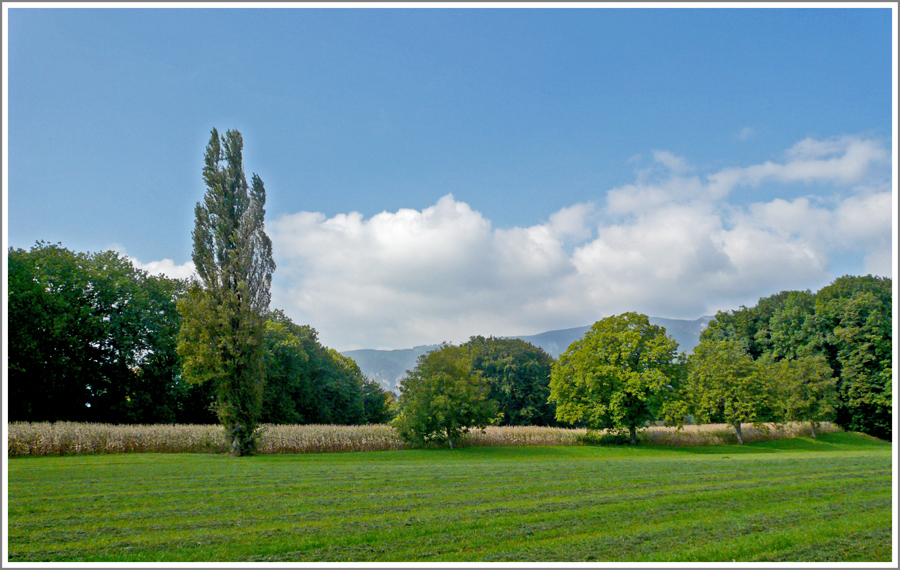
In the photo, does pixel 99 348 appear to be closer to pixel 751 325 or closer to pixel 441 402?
pixel 441 402

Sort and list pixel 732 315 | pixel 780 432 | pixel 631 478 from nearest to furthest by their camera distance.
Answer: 1. pixel 631 478
2. pixel 780 432
3. pixel 732 315

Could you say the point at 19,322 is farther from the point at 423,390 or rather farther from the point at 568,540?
the point at 568,540

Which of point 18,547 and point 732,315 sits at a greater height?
point 732,315

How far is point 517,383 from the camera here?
5356cm

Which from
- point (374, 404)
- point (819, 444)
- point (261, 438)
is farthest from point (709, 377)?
point (261, 438)

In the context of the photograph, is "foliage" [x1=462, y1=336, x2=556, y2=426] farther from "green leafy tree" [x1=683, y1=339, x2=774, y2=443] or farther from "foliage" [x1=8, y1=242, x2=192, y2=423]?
"foliage" [x1=8, y1=242, x2=192, y2=423]

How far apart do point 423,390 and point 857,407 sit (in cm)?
4134

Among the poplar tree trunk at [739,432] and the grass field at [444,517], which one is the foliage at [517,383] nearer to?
the poplar tree trunk at [739,432]

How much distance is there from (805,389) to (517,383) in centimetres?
2499

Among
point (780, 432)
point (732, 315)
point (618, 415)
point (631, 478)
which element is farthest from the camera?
point (732, 315)

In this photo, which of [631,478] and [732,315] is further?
[732,315]

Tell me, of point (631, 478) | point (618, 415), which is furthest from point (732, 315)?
point (631, 478)

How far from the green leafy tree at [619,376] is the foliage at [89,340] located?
85.3 ft

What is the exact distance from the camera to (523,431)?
32.6 m
